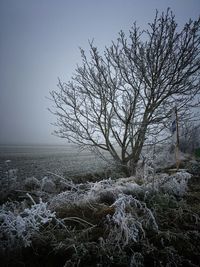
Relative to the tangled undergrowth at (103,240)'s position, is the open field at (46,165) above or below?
below

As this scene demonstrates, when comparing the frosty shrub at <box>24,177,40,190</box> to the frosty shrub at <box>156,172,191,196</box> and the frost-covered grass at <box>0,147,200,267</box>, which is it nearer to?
the frost-covered grass at <box>0,147,200,267</box>

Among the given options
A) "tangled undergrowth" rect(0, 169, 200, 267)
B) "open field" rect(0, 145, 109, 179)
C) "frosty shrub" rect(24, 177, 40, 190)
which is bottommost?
A: "open field" rect(0, 145, 109, 179)

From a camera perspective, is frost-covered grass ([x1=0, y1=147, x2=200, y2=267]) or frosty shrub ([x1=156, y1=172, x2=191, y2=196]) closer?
frost-covered grass ([x1=0, y1=147, x2=200, y2=267])

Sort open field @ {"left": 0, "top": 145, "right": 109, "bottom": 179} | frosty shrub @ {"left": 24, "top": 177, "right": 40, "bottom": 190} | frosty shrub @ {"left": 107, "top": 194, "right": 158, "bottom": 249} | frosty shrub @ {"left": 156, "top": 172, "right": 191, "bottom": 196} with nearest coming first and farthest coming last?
1. frosty shrub @ {"left": 107, "top": 194, "right": 158, "bottom": 249}
2. frosty shrub @ {"left": 156, "top": 172, "right": 191, "bottom": 196}
3. frosty shrub @ {"left": 24, "top": 177, "right": 40, "bottom": 190}
4. open field @ {"left": 0, "top": 145, "right": 109, "bottom": 179}

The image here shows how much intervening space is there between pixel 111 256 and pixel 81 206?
107 cm

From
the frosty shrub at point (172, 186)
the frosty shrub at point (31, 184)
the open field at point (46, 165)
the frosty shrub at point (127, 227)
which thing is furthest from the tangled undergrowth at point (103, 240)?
the frosty shrub at point (31, 184)

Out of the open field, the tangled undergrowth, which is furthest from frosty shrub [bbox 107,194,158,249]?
the open field

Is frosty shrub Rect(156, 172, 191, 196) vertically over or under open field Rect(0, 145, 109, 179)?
over

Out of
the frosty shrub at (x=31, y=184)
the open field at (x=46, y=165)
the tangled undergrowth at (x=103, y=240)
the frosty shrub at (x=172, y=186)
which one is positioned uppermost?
the frosty shrub at (x=172, y=186)

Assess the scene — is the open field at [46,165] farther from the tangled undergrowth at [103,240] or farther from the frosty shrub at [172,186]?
the frosty shrub at [172,186]

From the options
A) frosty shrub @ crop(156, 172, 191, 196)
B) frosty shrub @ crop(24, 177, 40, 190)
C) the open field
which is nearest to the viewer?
frosty shrub @ crop(156, 172, 191, 196)

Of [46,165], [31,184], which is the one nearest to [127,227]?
[31,184]

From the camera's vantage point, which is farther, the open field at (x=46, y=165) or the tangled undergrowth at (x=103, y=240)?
the open field at (x=46, y=165)

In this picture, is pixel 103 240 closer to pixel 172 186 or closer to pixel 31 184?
pixel 172 186
